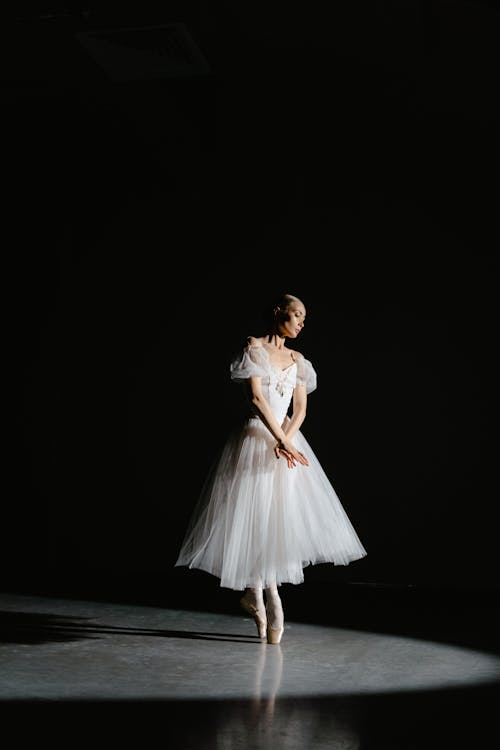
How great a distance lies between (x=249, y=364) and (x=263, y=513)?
602 mm

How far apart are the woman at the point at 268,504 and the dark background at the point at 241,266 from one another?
4.89 feet

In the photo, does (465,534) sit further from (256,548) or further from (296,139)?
(296,139)

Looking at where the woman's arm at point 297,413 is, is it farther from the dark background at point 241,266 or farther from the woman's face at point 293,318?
the dark background at point 241,266

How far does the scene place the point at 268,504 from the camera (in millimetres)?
3549

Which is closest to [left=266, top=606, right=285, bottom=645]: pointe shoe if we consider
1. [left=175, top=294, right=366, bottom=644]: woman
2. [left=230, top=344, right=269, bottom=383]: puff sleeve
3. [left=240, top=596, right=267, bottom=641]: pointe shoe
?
[left=175, top=294, right=366, bottom=644]: woman

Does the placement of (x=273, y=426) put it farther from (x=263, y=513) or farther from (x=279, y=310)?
(x=279, y=310)

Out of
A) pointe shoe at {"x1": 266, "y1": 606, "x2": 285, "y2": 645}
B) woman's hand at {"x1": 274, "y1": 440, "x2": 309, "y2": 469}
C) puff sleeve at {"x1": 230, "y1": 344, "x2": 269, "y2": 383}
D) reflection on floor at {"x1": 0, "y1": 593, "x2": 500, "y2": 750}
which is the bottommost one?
reflection on floor at {"x1": 0, "y1": 593, "x2": 500, "y2": 750}

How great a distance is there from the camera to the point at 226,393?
17.8 feet

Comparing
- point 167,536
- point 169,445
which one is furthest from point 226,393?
point 167,536

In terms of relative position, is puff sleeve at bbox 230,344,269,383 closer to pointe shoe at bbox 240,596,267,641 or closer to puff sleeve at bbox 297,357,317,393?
puff sleeve at bbox 297,357,317,393

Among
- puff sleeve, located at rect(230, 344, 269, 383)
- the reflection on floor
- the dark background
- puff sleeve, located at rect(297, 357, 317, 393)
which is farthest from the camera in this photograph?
the dark background

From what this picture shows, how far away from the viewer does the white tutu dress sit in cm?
346

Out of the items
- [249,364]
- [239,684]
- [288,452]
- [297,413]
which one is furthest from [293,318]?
[239,684]

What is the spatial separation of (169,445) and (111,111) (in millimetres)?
2154
